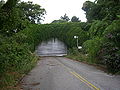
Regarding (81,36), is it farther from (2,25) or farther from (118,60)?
(2,25)

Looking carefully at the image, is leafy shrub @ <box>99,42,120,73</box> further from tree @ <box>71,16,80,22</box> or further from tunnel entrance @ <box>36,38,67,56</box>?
tree @ <box>71,16,80,22</box>

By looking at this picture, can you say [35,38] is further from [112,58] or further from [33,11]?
[112,58]

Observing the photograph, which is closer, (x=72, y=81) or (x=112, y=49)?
(x=72, y=81)

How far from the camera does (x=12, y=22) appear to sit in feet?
29.7

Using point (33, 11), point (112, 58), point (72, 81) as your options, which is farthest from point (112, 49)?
point (33, 11)

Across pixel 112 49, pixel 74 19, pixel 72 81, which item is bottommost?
pixel 72 81

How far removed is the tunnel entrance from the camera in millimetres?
49469

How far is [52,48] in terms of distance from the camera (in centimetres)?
5025

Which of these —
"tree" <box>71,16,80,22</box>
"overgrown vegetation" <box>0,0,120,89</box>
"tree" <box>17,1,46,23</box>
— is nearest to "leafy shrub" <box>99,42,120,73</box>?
"overgrown vegetation" <box>0,0,120,89</box>

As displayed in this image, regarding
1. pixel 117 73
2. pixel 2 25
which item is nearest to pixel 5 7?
pixel 2 25

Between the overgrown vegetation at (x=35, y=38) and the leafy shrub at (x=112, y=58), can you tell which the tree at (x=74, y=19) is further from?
the leafy shrub at (x=112, y=58)

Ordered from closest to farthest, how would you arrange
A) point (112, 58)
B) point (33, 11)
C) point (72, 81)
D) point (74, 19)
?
1. point (72, 81)
2. point (112, 58)
3. point (33, 11)
4. point (74, 19)

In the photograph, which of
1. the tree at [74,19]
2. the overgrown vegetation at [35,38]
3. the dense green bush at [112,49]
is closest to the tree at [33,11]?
the overgrown vegetation at [35,38]

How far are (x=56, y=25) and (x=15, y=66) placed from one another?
114ft
